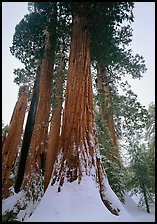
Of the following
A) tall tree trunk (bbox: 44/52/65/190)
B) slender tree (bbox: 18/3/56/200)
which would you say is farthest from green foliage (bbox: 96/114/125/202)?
slender tree (bbox: 18/3/56/200)

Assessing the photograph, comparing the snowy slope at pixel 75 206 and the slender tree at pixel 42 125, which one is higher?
the slender tree at pixel 42 125

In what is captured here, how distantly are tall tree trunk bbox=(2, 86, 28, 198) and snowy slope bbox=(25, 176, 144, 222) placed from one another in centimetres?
353

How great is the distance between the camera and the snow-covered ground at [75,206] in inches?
131

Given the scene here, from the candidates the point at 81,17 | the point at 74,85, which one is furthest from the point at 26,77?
the point at 74,85

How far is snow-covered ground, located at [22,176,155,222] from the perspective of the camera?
332cm

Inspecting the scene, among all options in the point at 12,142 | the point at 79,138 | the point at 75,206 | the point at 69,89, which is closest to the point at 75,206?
the point at 75,206

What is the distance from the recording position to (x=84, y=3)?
23.3 feet

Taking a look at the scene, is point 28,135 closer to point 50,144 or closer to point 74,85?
point 50,144

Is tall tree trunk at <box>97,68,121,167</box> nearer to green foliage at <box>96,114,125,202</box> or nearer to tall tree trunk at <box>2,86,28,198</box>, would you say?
green foliage at <box>96,114,125,202</box>

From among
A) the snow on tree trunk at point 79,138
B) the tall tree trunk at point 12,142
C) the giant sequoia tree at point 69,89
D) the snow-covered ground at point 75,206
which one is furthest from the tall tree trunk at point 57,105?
the snow-covered ground at point 75,206

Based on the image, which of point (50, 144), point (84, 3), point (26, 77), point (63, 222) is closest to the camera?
point (63, 222)

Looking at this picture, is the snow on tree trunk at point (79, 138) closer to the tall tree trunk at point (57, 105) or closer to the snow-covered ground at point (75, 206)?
the snow-covered ground at point (75, 206)

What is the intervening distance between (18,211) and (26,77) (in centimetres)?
737

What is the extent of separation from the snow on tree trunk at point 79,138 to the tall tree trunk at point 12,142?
2959 millimetres
